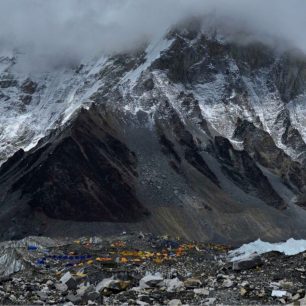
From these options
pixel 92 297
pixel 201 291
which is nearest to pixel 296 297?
pixel 201 291

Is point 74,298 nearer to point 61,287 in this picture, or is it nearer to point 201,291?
point 61,287

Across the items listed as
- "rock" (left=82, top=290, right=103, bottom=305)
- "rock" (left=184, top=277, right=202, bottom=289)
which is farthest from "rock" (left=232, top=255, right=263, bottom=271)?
"rock" (left=82, top=290, right=103, bottom=305)

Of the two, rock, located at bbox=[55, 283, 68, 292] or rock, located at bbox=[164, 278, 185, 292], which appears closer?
rock, located at bbox=[164, 278, 185, 292]

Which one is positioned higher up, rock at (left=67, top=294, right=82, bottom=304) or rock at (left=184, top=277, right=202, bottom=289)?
rock at (left=67, top=294, right=82, bottom=304)

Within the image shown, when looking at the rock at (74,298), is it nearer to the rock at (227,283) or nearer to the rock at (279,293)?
the rock at (227,283)

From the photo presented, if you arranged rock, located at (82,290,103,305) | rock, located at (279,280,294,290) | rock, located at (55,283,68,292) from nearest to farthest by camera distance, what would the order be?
rock, located at (279,280,294,290)
rock, located at (82,290,103,305)
rock, located at (55,283,68,292)

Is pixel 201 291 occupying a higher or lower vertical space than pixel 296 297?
higher

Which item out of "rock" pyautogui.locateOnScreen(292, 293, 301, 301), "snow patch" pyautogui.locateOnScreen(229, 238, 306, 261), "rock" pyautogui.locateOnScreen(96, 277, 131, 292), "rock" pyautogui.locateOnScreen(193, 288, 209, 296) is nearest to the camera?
"rock" pyautogui.locateOnScreen(292, 293, 301, 301)

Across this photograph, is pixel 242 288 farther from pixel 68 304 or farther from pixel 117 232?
pixel 117 232

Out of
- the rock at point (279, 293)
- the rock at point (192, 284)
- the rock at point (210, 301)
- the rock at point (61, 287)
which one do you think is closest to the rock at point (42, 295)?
the rock at point (61, 287)

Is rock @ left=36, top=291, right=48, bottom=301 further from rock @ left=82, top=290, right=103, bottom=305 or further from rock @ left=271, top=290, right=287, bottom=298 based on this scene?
rock @ left=271, top=290, right=287, bottom=298

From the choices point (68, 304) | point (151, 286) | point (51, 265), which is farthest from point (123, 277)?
point (51, 265)
